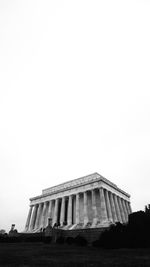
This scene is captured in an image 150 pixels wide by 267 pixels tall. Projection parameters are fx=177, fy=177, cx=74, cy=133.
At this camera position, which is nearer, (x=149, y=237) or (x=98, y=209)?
(x=149, y=237)

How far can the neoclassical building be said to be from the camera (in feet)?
147

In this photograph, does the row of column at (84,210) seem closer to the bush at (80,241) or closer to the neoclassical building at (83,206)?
the neoclassical building at (83,206)

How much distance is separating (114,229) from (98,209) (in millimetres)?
28252

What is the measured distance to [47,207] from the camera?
61719 millimetres

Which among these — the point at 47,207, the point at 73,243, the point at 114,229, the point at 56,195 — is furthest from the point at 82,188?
the point at 114,229

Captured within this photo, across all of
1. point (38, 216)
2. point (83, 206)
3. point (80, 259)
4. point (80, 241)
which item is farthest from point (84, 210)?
point (80, 259)

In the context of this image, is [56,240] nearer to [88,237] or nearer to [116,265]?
[88,237]

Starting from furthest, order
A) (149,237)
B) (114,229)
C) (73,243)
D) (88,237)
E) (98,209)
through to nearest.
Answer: (98,209) → (88,237) → (73,243) → (114,229) → (149,237)

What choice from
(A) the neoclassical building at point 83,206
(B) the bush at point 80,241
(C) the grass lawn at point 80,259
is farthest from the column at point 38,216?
(C) the grass lawn at point 80,259

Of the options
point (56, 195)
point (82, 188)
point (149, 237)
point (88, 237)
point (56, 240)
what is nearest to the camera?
point (149, 237)

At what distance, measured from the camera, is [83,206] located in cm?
5172

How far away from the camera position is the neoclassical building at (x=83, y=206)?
44.7 meters

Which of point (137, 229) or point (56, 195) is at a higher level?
point (56, 195)

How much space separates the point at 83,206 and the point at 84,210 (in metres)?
5.10
